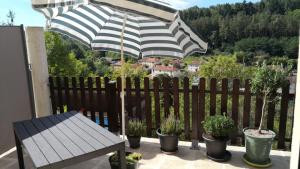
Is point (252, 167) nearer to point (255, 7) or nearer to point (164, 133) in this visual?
point (164, 133)

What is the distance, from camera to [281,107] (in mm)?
3830

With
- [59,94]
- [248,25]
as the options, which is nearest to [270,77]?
[59,94]

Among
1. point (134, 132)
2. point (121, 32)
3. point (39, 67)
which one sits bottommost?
point (134, 132)

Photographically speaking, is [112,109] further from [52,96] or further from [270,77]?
[270,77]

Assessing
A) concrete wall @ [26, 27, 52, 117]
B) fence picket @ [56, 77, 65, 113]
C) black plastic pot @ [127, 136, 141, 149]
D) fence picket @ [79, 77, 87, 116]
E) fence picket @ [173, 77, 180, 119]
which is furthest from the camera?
fence picket @ [56, 77, 65, 113]

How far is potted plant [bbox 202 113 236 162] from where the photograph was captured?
357cm

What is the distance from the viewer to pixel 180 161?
3.71 meters

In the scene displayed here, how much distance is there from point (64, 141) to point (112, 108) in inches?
90.7

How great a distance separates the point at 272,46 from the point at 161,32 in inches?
1572

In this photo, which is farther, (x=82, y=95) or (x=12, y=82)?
(x=82, y=95)

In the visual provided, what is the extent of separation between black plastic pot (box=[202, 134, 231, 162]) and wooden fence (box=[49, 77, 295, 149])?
0.63 metres

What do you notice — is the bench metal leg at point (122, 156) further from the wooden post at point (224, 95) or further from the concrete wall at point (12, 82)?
the concrete wall at point (12, 82)

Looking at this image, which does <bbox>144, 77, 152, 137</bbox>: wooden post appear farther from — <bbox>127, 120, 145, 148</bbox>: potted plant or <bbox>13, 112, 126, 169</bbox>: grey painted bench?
<bbox>13, 112, 126, 169</bbox>: grey painted bench

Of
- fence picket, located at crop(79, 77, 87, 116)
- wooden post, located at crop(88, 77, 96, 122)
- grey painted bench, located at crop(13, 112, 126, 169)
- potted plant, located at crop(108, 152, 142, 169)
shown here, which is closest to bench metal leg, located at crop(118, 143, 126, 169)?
grey painted bench, located at crop(13, 112, 126, 169)
